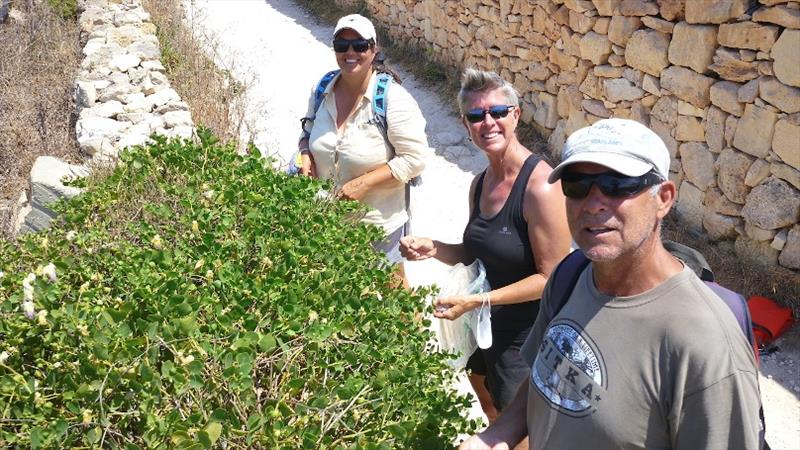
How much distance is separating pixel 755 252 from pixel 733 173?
1.76 feet

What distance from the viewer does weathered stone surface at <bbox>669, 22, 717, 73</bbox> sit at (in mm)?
4664

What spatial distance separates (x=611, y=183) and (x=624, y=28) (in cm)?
449

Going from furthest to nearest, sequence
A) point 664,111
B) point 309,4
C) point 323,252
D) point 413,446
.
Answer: point 309,4
point 664,111
point 323,252
point 413,446

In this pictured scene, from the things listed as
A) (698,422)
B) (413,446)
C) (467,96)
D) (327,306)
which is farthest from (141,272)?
(698,422)

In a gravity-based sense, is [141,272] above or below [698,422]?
below

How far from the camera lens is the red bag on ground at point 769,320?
404cm

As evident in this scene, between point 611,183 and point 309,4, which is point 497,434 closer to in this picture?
point 611,183

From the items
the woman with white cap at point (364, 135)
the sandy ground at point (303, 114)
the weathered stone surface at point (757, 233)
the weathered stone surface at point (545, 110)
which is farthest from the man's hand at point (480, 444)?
the weathered stone surface at point (545, 110)

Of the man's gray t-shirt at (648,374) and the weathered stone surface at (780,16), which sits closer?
the man's gray t-shirt at (648,374)

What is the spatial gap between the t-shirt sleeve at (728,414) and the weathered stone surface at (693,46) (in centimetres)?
402

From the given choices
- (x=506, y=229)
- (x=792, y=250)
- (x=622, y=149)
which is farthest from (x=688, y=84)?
(x=622, y=149)

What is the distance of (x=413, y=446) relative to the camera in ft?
5.26

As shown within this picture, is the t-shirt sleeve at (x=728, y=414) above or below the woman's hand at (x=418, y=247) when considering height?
above

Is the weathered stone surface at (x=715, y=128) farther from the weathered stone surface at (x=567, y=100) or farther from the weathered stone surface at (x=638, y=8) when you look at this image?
the weathered stone surface at (x=567, y=100)
